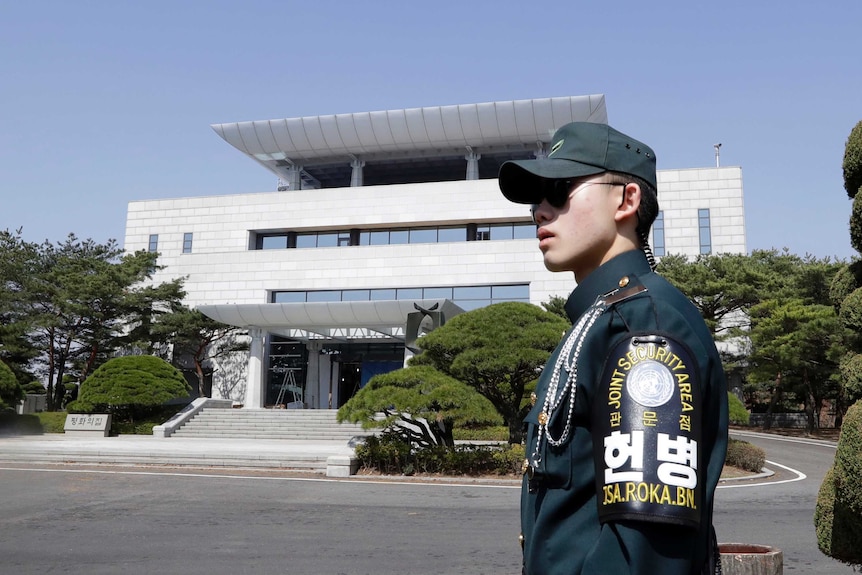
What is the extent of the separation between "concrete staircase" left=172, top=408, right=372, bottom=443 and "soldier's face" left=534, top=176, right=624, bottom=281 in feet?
75.2

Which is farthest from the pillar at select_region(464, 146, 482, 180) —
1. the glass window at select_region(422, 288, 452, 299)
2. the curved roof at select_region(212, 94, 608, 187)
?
the glass window at select_region(422, 288, 452, 299)

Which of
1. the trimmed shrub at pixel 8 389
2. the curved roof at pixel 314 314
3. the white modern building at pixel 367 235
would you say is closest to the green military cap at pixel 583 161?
the trimmed shrub at pixel 8 389

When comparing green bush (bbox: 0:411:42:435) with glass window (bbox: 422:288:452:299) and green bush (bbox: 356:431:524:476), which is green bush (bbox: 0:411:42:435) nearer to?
glass window (bbox: 422:288:452:299)

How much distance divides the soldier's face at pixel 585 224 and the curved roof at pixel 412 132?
112ft

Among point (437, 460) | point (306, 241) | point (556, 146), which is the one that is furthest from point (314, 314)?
point (556, 146)

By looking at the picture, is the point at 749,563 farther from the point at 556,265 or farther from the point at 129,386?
the point at 129,386

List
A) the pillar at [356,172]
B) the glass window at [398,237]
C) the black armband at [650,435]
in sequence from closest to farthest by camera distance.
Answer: the black armband at [650,435], the glass window at [398,237], the pillar at [356,172]

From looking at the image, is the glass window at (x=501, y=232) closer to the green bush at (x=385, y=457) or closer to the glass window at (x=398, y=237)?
the glass window at (x=398, y=237)

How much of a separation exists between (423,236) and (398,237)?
53.3 inches

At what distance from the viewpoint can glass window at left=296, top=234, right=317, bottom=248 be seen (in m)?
36.9

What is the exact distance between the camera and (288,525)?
8.38 metres

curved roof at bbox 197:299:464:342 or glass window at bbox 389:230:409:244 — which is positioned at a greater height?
glass window at bbox 389:230:409:244

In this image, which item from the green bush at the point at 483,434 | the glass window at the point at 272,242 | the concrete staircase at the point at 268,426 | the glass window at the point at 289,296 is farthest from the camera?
the glass window at the point at 272,242

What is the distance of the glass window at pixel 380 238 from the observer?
119 ft
